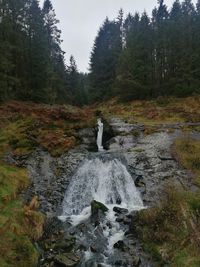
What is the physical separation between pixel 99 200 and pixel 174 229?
6.37 metres

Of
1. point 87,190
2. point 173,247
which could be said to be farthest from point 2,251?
point 87,190

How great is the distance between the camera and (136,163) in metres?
23.4

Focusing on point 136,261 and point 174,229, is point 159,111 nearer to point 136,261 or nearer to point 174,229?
point 174,229

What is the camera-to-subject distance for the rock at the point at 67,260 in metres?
13.1

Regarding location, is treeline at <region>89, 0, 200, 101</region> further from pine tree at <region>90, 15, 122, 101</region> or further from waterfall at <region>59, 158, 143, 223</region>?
waterfall at <region>59, 158, 143, 223</region>

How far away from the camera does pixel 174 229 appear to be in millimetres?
14688

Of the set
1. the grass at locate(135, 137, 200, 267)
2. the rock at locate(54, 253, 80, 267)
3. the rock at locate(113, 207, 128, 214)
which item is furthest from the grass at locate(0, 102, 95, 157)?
the rock at locate(54, 253, 80, 267)

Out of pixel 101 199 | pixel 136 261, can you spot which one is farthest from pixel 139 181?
pixel 136 261

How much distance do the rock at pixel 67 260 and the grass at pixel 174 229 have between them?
3.17 m

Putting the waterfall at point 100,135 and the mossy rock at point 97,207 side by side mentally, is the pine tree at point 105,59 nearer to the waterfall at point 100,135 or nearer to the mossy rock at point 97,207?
the waterfall at point 100,135

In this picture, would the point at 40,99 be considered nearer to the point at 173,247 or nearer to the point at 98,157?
the point at 98,157

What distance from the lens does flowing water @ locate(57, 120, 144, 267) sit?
14602mm

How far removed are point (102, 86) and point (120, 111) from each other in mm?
20137

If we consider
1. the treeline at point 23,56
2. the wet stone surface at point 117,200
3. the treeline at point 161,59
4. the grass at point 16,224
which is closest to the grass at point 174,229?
the wet stone surface at point 117,200
